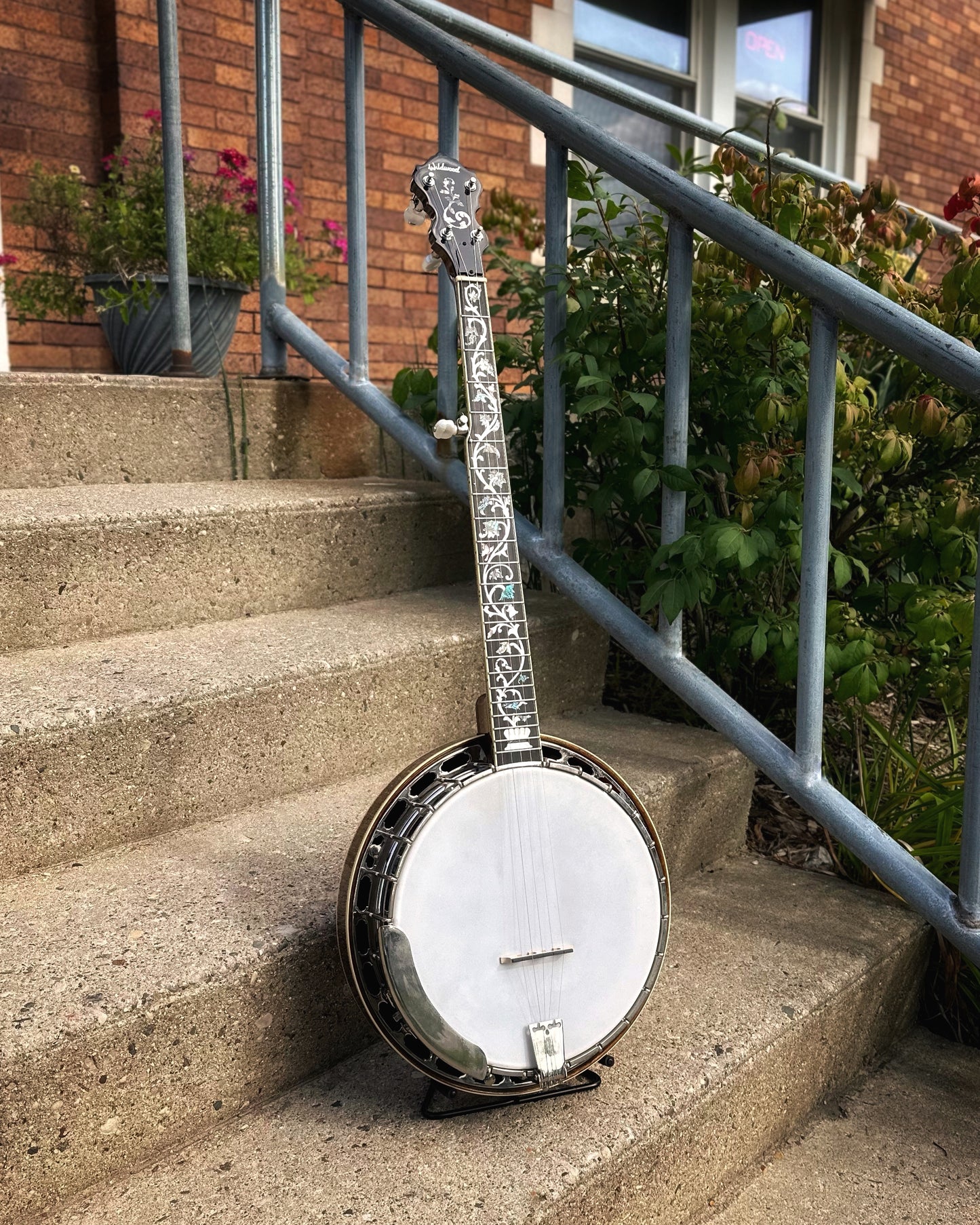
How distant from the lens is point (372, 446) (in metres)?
2.34

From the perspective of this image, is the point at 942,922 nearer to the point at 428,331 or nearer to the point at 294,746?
the point at 294,746

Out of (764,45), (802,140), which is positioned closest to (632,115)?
(764,45)

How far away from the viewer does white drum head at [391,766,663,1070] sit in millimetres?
1125

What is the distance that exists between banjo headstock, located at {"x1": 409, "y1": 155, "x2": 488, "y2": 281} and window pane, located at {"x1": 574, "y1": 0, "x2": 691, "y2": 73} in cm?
378

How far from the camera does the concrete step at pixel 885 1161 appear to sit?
1292mm

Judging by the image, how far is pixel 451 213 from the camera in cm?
140

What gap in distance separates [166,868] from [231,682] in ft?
0.89

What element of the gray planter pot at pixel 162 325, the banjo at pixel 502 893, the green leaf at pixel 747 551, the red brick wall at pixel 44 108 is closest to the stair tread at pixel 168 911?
the banjo at pixel 502 893

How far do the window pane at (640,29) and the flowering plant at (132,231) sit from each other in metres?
2.22

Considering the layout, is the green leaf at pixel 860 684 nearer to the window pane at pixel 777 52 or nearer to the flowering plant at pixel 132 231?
the flowering plant at pixel 132 231

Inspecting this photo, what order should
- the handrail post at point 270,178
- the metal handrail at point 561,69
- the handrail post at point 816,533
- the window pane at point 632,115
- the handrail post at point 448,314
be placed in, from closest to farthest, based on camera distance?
the handrail post at point 816,533 < the handrail post at point 448,314 < the metal handrail at point 561,69 < the handrail post at point 270,178 < the window pane at point 632,115

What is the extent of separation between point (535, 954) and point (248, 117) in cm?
320

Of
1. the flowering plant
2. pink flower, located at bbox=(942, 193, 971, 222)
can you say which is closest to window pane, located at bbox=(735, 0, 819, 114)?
the flowering plant

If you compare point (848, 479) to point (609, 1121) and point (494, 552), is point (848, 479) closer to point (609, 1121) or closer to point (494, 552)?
point (494, 552)
